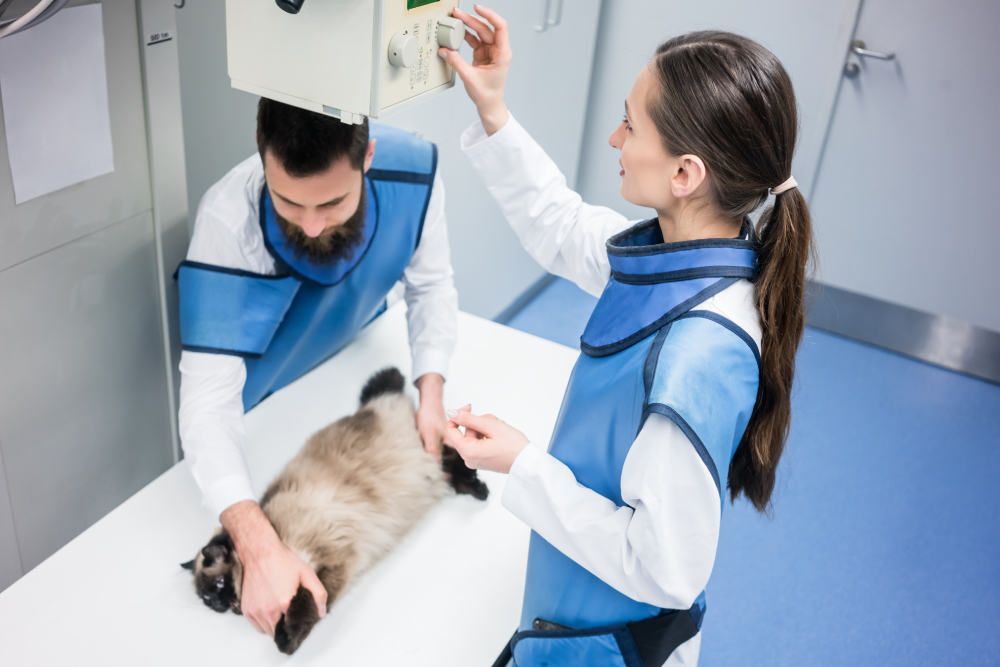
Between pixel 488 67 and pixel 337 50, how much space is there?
355 mm

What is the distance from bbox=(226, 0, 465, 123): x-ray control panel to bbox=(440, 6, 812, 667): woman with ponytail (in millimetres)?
116

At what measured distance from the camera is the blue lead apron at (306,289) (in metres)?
1.46

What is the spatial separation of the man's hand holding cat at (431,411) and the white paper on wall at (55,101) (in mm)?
746

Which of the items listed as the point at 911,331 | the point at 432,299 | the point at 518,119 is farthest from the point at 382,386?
the point at 911,331

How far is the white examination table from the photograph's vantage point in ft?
3.75

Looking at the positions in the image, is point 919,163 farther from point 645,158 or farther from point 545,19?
point 645,158

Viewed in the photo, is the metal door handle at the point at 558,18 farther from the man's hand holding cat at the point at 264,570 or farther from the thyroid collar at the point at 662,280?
the man's hand holding cat at the point at 264,570

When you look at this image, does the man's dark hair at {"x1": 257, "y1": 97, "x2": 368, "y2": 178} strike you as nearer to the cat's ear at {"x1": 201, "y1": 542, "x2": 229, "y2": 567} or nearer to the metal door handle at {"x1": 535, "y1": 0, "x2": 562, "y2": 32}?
the cat's ear at {"x1": 201, "y1": 542, "x2": 229, "y2": 567}

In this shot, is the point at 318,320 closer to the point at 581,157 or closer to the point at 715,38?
the point at 715,38

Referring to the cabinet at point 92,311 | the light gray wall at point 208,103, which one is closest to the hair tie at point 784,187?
the cabinet at point 92,311

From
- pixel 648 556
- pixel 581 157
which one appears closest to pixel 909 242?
pixel 581 157

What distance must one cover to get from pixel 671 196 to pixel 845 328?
311 centimetres

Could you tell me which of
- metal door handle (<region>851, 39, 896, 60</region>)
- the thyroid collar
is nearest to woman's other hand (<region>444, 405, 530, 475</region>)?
the thyroid collar

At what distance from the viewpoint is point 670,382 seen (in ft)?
3.11
